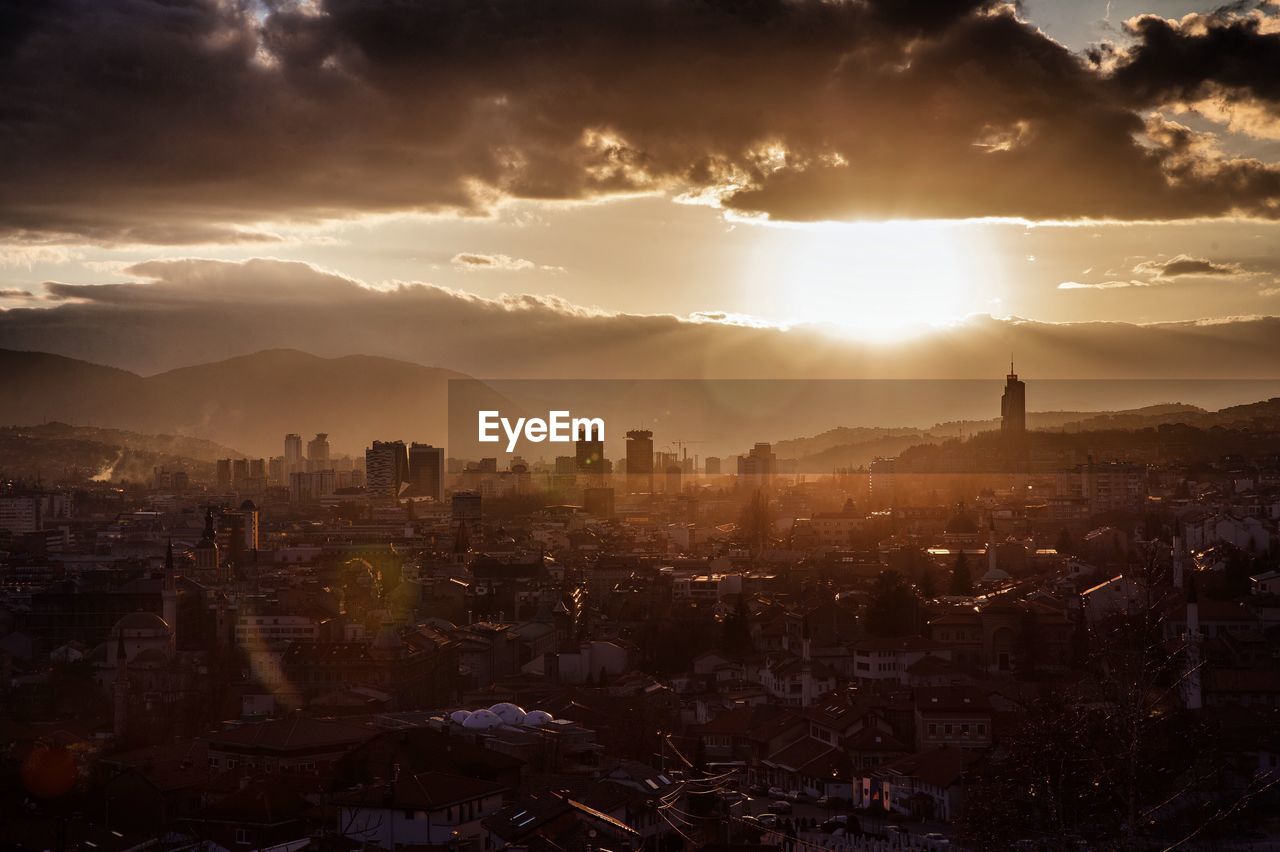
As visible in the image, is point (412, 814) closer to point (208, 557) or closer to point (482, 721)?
point (482, 721)

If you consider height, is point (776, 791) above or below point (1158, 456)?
below

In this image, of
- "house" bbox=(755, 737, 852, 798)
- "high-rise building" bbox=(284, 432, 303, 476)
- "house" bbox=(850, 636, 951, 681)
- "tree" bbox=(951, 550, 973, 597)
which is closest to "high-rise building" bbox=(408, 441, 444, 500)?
"high-rise building" bbox=(284, 432, 303, 476)

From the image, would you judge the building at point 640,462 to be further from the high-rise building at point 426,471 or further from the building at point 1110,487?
the building at point 1110,487

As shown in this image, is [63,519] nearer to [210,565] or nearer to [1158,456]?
[210,565]

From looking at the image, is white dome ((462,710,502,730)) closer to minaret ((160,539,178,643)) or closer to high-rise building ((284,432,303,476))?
minaret ((160,539,178,643))

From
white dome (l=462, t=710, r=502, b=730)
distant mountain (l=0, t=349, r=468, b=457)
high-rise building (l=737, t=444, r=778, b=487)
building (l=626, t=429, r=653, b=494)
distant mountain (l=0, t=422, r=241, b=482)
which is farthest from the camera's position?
distant mountain (l=0, t=349, r=468, b=457)

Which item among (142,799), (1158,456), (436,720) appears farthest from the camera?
(1158,456)

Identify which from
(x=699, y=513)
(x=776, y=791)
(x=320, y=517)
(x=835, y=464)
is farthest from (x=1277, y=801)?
(x=835, y=464)
